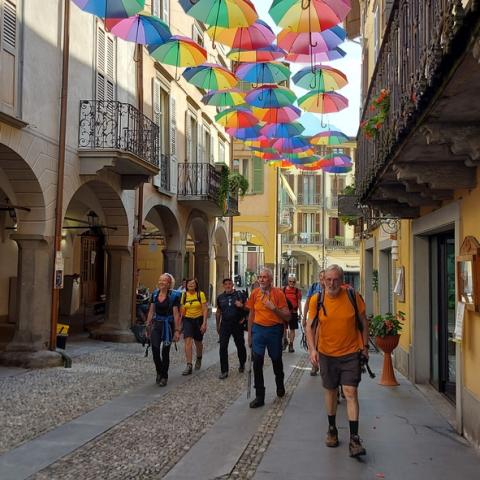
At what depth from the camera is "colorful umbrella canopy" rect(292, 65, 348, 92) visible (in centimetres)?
1244

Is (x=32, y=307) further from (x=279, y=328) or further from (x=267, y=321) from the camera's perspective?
(x=279, y=328)

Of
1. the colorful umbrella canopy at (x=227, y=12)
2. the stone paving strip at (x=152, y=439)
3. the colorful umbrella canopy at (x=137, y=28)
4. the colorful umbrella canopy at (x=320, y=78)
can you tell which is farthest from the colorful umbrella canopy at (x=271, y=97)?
the stone paving strip at (x=152, y=439)

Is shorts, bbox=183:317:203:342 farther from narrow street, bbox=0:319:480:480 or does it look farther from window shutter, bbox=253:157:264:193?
window shutter, bbox=253:157:264:193

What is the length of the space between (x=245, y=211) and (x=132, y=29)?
2559cm

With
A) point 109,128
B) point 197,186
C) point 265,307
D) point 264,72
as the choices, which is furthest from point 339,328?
point 197,186

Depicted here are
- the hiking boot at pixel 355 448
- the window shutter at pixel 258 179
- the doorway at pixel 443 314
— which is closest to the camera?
the hiking boot at pixel 355 448

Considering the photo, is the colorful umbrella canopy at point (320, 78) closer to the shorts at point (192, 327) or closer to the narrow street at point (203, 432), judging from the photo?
the shorts at point (192, 327)

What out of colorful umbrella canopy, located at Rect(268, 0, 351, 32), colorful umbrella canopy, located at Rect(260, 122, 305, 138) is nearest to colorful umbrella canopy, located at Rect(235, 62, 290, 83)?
colorful umbrella canopy, located at Rect(260, 122, 305, 138)

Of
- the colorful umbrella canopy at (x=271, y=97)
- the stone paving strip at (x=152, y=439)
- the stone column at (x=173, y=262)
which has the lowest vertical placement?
the stone paving strip at (x=152, y=439)

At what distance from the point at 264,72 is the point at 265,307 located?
244 inches

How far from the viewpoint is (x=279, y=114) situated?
1459 centimetres

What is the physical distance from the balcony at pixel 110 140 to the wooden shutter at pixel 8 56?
2220mm

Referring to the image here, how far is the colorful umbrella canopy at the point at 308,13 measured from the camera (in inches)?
348

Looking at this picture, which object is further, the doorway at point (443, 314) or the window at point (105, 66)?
the window at point (105, 66)
